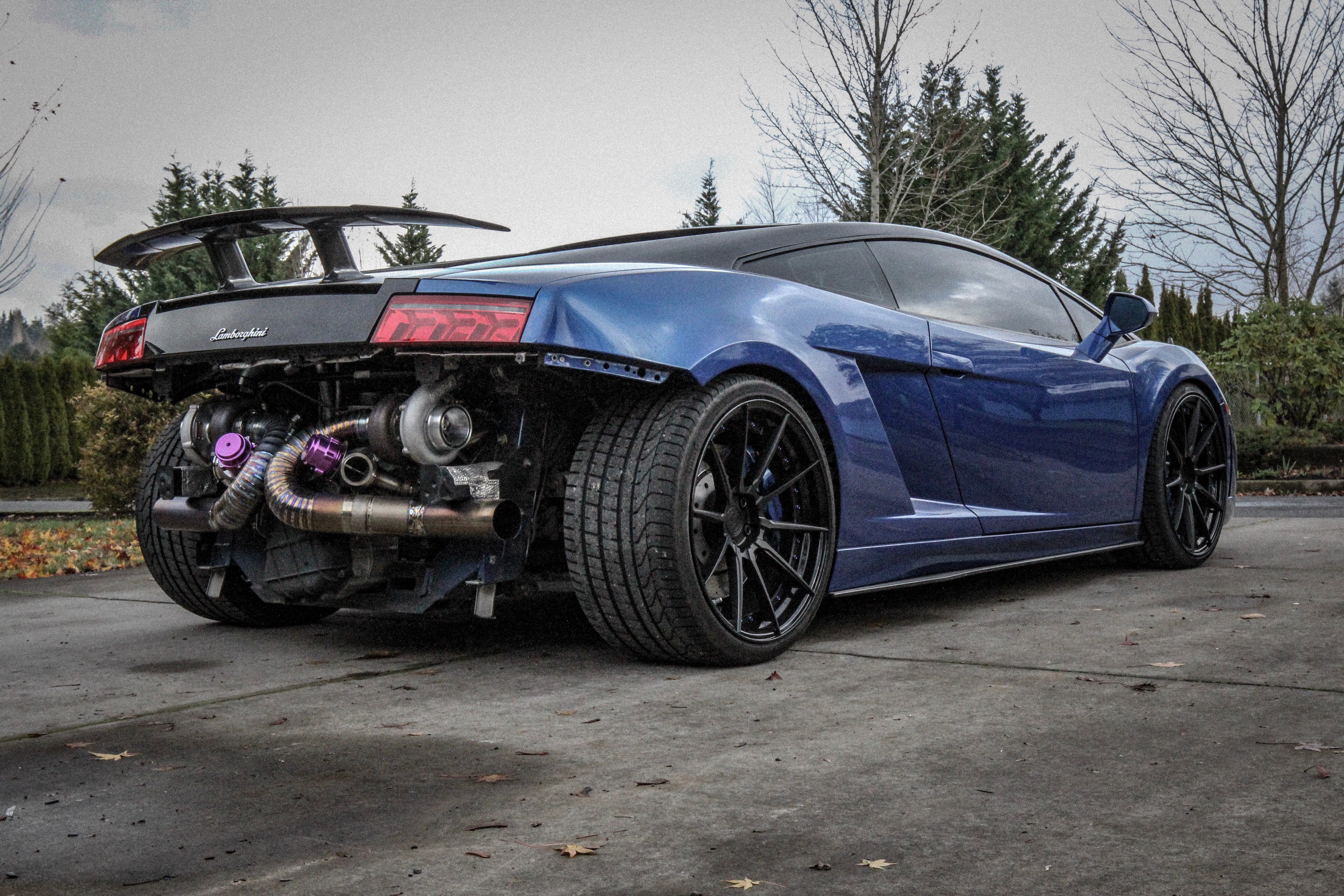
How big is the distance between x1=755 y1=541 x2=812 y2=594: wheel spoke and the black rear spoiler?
44.8 inches

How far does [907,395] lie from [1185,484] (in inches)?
82.4

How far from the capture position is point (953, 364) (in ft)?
13.1

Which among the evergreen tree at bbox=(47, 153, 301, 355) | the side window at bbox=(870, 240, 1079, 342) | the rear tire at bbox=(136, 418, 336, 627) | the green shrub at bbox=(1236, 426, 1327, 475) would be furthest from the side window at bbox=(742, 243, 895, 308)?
the evergreen tree at bbox=(47, 153, 301, 355)

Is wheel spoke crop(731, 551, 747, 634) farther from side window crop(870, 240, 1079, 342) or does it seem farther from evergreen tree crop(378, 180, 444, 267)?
evergreen tree crop(378, 180, 444, 267)

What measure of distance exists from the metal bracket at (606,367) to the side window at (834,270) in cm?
67

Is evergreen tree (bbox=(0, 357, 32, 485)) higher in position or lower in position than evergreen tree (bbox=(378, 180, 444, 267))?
lower

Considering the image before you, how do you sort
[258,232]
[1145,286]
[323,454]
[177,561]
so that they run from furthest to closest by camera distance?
[1145,286]
[177,561]
[258,232]
[323,454]

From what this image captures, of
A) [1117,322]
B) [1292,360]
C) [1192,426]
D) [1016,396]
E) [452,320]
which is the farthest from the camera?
[1292,360]

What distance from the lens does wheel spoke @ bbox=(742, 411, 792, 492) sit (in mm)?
3342

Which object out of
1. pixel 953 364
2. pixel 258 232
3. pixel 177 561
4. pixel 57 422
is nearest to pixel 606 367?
pixel 258 232

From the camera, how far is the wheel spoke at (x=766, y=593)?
3.34 metres

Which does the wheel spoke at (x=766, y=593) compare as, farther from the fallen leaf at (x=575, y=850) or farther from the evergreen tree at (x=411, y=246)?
the evergreen tree at (x=411, y=246)

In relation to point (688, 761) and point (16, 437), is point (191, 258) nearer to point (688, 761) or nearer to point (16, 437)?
point (16, 437)

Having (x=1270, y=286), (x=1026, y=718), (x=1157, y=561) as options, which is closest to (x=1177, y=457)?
(x=1157, y=561)
